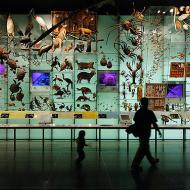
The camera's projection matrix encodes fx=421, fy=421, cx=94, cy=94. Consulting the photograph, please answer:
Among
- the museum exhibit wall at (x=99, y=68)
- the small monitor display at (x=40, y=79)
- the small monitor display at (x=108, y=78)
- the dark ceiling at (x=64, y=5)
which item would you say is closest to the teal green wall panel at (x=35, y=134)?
the museum exhibit wall at (x=99, y=68)

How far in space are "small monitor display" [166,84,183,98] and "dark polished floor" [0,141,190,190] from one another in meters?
2.12

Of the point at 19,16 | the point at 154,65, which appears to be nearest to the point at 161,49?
the point at 154,65

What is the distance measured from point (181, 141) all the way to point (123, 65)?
355cm

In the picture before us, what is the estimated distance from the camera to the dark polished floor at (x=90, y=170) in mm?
7749

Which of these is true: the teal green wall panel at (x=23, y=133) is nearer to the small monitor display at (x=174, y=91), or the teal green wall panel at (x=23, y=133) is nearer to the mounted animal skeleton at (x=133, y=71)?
Result: the mounted animal skeleton at (x=133, y=71)

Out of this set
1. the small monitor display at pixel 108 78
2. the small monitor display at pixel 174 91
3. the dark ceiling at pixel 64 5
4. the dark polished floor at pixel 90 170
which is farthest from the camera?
the small monitor display at pixel 108 78

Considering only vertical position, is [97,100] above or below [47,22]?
below

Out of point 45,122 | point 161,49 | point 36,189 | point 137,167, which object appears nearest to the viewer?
point 36,189

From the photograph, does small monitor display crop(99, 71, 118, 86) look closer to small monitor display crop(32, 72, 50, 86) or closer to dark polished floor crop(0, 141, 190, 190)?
small monitor display crop(32, 72, 50, 86)

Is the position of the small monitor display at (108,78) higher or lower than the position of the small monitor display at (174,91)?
higher

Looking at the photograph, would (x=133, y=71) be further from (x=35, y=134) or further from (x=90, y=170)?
(x=90, y=170)

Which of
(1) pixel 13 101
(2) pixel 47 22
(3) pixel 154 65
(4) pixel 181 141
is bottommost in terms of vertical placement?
(4) pixel 181 141

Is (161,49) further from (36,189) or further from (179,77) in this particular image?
(36,189)

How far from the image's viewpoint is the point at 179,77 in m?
15.6
